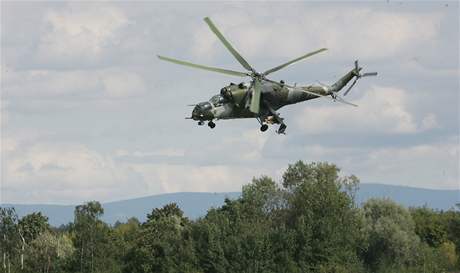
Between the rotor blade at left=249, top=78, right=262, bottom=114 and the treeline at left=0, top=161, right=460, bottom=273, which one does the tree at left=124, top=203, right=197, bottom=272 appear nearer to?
the treeline at left=0, top=161, right=460, bottom=273

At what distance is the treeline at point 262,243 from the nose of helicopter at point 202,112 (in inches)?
3236

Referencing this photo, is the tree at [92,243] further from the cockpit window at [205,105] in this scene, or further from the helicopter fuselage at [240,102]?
the cockpit window at [205,105]

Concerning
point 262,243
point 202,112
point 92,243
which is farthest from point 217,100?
point 92,243

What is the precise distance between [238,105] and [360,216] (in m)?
120

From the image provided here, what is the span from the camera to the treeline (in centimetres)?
16050

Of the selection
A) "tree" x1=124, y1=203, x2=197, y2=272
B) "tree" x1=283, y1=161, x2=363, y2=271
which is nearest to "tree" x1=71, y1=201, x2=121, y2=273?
"tree" x1=124, y1=203, x2=197, y2=272

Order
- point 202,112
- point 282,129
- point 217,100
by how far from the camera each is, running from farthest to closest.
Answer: point 217,100 → point 282,129 → point 202,112

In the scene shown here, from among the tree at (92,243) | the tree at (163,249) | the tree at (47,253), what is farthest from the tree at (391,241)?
the tree at (47,253)

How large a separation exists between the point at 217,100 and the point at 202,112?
225 cm

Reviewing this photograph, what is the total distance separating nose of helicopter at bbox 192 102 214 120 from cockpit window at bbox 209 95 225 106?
0.98 metres

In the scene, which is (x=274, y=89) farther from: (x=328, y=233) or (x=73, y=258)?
(x=73, y=258)

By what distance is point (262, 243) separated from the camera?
161m

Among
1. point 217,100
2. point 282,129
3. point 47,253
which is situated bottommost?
point 282,129

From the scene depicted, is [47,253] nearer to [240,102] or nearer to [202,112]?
[240,102]
